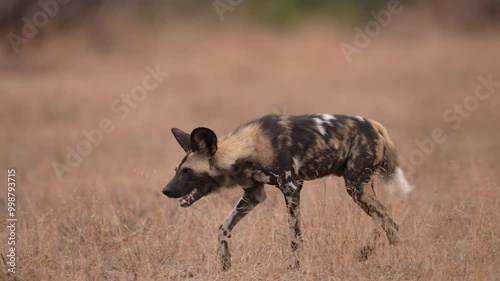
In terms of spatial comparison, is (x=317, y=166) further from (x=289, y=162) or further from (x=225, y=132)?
(x=225, y=132)

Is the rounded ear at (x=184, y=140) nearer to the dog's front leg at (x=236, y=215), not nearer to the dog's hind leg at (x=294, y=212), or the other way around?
the dog's front leg at (x=236, y=215)

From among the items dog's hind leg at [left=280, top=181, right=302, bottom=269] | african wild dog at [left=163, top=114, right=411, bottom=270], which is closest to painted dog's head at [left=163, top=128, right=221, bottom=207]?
african wild dog at [left=163, top=114, right=411, bottom=270]

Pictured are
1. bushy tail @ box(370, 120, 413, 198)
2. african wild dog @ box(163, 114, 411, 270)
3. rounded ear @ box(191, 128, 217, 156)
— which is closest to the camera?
rounded ear @ box(191, 128, 217, 156)

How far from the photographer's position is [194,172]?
18.3 feet

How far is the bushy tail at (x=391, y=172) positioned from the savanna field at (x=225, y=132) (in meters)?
0.26

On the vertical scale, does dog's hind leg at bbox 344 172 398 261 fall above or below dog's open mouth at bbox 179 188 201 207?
below

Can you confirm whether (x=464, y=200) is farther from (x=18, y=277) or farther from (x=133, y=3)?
(x=133, y=3)

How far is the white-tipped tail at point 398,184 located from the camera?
233 inches

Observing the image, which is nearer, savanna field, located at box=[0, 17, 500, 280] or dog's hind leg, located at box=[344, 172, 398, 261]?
savanna field, located at box=[0, 17, 500, 280]

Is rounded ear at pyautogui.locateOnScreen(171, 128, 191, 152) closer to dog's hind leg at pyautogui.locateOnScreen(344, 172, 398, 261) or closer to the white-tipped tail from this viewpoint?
dog's hind leg at pyautogui.locateOnScreen(344, 172, 398, 261)

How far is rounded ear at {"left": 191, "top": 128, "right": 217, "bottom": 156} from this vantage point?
Answer: 545 cm

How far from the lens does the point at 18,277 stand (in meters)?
5.30

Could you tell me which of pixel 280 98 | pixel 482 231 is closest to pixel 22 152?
pixel 280 98

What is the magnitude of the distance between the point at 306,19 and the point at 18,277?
14257mm
